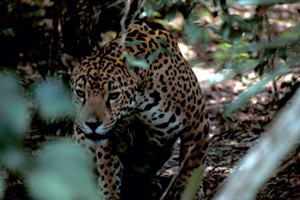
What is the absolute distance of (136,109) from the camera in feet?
18.4

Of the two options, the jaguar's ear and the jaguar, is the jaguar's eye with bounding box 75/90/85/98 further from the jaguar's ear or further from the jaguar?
the jaguar's ear

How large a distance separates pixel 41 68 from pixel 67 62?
1.13 m

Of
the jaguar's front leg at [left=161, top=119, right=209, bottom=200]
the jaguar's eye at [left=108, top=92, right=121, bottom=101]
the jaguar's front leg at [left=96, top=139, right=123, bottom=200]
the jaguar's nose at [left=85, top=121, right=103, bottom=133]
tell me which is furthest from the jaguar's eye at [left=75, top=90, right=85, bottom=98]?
the jaguar's front leg at [left=161, top=119, right=209, bottom=200]

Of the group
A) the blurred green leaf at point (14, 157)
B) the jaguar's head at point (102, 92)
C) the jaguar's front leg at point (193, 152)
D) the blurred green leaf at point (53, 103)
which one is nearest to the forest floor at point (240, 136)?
the jaguar's front leg at point (193, 152)

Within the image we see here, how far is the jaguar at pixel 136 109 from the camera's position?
5.31m

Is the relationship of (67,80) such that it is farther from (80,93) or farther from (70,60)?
(80,93)

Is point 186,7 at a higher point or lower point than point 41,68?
higher

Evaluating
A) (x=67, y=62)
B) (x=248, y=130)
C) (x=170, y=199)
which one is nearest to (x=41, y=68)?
(x=67, y=62)

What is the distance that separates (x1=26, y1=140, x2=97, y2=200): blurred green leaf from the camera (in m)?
1.77

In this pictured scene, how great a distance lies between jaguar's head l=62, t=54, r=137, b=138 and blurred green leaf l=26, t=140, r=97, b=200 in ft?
10.7

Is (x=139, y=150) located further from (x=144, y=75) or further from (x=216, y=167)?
(x=216, y=167)

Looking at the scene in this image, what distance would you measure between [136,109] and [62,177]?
3.82 meters

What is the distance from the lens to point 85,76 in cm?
541

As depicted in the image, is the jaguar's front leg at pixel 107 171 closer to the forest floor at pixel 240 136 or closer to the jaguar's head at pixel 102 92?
the jaguar's head at pixel 102 92
